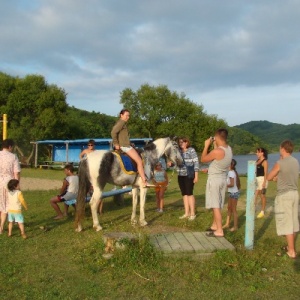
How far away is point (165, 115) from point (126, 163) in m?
35.0

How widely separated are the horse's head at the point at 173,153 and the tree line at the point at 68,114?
28.4 meters

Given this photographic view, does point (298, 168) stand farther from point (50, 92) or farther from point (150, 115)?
point (150, 115)

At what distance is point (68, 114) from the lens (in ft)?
127

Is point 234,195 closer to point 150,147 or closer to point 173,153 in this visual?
point 173,153

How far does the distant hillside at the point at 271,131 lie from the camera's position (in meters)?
103

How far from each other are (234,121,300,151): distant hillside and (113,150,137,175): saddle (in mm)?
89787

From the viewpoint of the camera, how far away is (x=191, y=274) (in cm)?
493

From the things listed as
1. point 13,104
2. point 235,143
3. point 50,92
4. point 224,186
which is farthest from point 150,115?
point 235,143

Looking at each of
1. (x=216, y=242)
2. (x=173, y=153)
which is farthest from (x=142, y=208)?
(x=216, y=242)

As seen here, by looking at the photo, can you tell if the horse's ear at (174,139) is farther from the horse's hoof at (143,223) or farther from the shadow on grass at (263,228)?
the shadow on grass at (263,228)

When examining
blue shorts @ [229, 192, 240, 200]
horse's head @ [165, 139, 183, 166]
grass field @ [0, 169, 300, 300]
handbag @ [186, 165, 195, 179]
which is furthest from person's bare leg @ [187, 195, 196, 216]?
grass field @ [0, 169, 300, 300]

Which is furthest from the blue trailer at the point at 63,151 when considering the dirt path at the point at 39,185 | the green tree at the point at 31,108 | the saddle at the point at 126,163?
the saddle at the point at 126,163

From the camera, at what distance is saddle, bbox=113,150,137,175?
7910 millimetres

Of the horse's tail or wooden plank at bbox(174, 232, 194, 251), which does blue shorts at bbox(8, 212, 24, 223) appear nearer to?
the horse's tail
